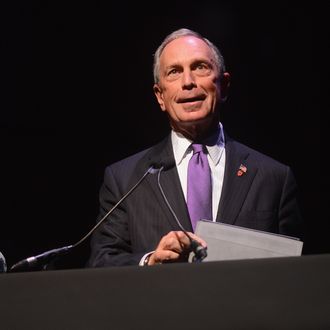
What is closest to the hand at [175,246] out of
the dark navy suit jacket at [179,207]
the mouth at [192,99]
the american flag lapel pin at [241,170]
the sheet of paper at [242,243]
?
the sheet of paper at [242,243]

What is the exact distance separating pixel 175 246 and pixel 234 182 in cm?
57

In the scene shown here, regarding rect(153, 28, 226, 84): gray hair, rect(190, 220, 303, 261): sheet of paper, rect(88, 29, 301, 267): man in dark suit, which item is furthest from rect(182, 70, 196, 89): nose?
rect(190, 220, 303, 261): sheet of paper

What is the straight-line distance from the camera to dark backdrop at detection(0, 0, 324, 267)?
2307 mm

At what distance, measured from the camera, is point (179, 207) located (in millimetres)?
1874

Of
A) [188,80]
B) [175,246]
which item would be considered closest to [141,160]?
[188,80]

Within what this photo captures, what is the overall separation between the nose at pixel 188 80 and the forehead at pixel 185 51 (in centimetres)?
4

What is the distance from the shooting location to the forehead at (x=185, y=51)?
6.69 feet

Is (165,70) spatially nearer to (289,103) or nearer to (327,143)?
(289,103)

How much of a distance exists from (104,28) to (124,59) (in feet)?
0.51

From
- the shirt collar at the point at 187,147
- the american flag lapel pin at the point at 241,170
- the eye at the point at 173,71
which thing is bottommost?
the american flag lapel pin at the point at 241,170

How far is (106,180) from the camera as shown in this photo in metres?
2.02

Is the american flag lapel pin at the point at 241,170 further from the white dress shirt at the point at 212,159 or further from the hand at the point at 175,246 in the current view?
the hand at the point at 175,246

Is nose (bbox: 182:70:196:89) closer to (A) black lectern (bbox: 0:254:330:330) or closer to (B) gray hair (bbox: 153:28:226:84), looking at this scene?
(B) gray hair (bbox: 153:28:226:84)

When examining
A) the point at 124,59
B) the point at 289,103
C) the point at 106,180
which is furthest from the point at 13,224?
the point at 289,103
